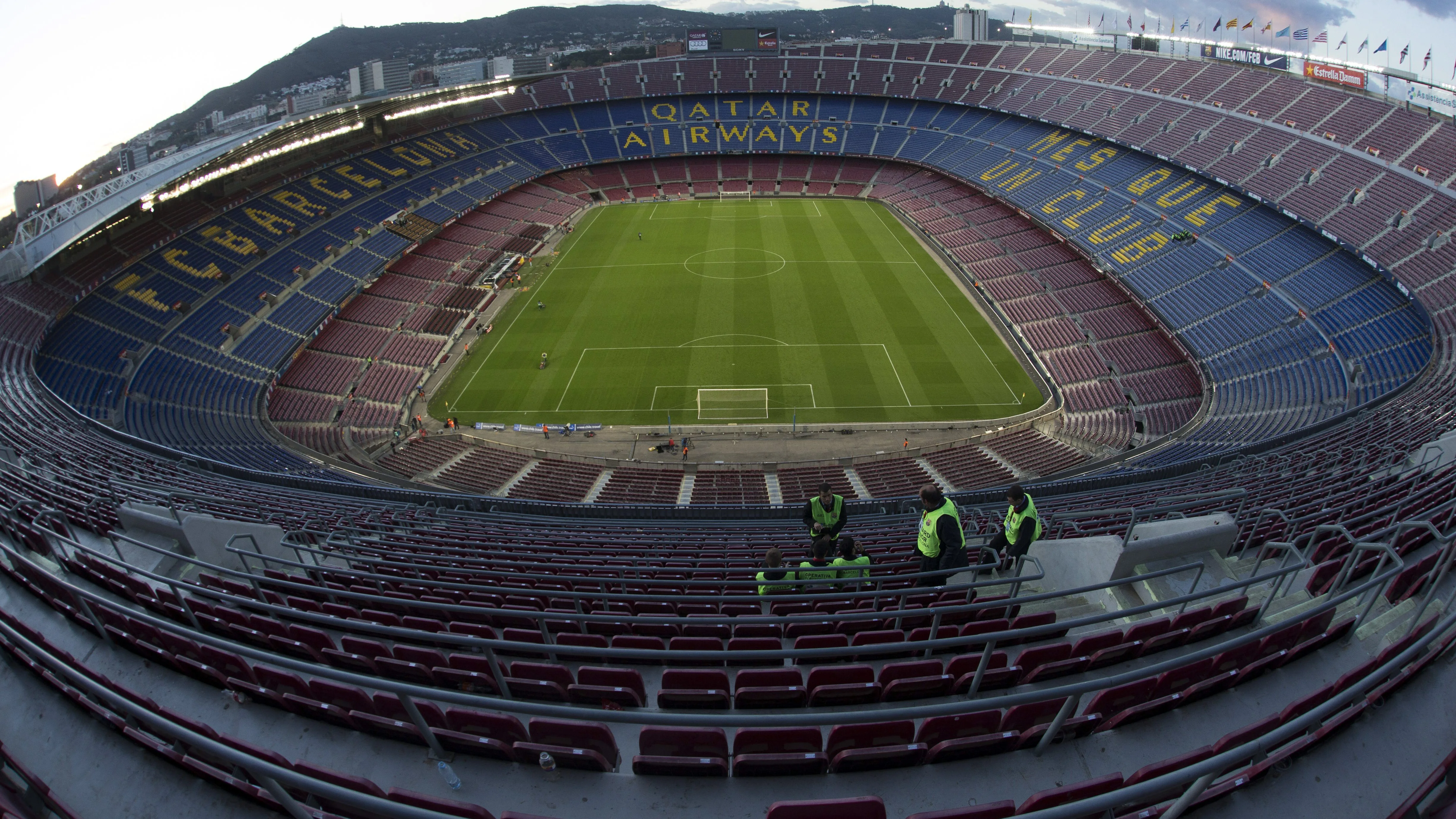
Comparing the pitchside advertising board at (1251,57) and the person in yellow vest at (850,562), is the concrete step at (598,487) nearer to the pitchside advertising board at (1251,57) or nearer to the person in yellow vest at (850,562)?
the person in yellow vest at (850,562)

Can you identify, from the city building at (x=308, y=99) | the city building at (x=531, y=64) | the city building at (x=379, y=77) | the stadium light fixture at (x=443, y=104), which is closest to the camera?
the stadium light fixture at (x=443, y=104)

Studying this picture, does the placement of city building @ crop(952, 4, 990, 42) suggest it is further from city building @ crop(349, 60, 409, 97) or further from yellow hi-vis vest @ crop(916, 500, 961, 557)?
yellow hi-vis vest @ crop(916, 500, 961, 557)

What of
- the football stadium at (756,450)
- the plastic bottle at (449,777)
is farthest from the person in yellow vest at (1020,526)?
the plastic bottle at (449,777)

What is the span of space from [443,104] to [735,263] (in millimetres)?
31400

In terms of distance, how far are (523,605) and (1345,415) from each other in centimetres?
2381

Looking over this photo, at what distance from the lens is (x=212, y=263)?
39.6 meters

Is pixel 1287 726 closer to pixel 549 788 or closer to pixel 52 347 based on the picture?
pixel 549 788

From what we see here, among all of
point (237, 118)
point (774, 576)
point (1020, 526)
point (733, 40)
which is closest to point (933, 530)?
point (1020, 526)

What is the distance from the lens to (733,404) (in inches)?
1307

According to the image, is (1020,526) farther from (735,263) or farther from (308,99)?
(308,99)

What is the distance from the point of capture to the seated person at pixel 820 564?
28.0 feet

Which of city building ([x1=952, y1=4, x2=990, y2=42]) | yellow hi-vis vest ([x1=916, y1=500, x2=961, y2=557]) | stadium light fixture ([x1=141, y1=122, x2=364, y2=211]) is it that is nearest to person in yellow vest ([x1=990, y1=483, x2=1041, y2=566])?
yellow hi-vis vest ([x1=916, y1=500, x2=961, y2=557])

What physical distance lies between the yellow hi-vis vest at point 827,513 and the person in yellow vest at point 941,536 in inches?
82.2

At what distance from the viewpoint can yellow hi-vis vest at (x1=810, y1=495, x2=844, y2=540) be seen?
11508 mm
